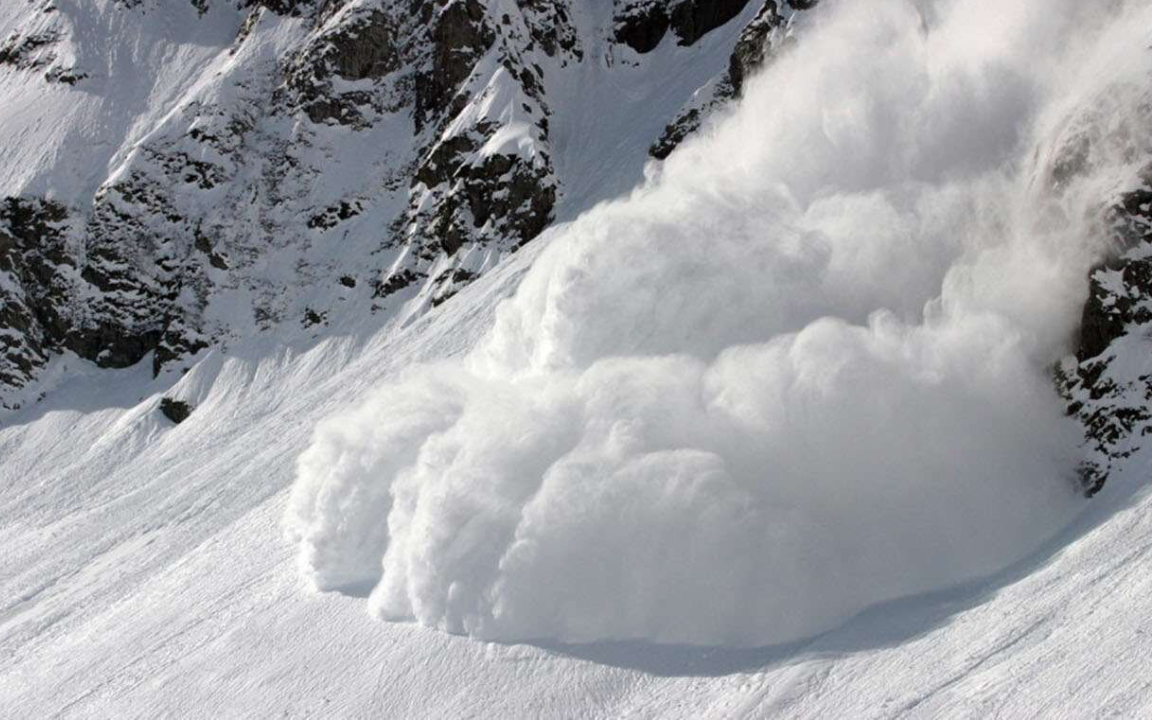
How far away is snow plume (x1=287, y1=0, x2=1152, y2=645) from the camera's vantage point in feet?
85.0

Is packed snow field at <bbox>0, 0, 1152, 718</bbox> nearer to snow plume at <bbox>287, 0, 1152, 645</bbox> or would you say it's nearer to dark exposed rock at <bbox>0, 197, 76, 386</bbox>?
snow plume at <bbox>287, 0, 1152, 645</bbox>

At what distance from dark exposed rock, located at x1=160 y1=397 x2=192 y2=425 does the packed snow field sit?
44.0ft

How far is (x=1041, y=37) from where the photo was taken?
3284 centimetres

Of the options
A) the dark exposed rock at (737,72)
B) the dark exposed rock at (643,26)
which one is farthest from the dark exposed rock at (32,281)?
the dark exposed rock at (737,72)

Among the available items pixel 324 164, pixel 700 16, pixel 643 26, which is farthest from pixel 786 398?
pixel 324 164

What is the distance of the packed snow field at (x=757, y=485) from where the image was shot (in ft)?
76.7

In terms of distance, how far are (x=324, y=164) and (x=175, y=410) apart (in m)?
13.6

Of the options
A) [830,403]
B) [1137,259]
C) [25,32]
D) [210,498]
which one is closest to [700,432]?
[830,403]

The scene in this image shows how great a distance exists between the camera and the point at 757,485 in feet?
88.4

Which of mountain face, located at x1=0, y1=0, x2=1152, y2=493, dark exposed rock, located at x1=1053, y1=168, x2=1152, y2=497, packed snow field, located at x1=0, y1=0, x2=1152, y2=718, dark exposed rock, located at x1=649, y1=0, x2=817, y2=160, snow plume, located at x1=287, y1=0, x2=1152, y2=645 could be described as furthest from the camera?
mountain face, located at x1=0, y1=0, x2=1152, y2=493

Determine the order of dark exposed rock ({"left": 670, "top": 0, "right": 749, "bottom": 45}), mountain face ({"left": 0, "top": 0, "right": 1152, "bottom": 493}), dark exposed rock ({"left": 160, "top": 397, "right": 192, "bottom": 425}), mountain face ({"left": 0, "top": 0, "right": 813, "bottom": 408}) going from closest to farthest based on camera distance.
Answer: mountain face ({"left": 0, "top": 0, "right": 1152, "bottom": 493})
dark exposed rock ({"left": 160, "top": 397, "right": 192, "bottom": 425})
mountain face ({"left": 0, "top": 0, "right": 813, "bottom": 408})
dark exposed rock ({"left": 670, "top": 0, "right": 749, "bottom": 45})

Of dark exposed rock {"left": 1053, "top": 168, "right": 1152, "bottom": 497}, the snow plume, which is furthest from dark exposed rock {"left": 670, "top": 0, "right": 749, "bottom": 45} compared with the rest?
dark exposed rock {"left": 1053, "top": 168, "right": 1152, "bottom": 497}

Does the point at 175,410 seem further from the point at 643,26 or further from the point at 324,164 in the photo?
the point at 643,26

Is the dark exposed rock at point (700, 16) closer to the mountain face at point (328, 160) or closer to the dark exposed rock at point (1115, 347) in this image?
the mountain face at point (328, 160)
